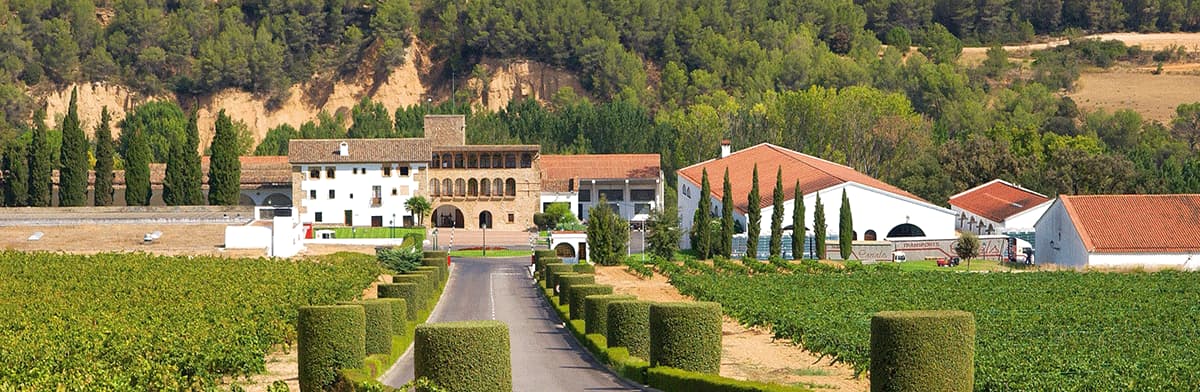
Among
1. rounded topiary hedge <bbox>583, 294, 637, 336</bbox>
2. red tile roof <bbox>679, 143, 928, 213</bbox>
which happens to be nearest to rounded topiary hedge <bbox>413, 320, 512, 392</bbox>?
rounded topiary hedge <bbox>583, 294, 637, 336</bbox>

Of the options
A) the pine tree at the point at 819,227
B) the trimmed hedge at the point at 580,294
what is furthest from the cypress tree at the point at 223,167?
the trimmed hedge at the point at 580,294

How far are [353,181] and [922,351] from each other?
7729cm

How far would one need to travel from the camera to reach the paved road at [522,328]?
105ft

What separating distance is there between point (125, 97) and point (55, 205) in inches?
2091

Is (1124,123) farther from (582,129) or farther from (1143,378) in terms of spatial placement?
(1143,378)

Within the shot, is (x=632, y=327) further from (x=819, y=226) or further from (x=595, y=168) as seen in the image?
(x=595, y=168)

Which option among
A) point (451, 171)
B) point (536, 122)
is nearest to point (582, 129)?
point (536, 122)

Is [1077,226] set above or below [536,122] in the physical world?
below

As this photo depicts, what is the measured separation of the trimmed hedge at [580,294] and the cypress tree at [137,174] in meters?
51.8

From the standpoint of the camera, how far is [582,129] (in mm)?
124500

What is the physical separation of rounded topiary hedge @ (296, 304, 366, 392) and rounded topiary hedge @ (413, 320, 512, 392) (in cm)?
475

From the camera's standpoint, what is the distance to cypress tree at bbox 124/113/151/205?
93.2 meters

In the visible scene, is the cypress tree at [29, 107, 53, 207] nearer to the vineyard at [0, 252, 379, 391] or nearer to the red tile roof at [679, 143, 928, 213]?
the vineyard at [0, 252, 379, 391]

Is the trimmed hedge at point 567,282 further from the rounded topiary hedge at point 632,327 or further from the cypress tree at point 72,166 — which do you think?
the cypress tree at point 72,166
